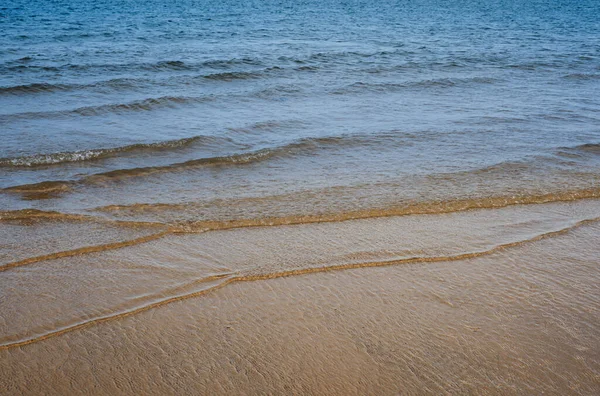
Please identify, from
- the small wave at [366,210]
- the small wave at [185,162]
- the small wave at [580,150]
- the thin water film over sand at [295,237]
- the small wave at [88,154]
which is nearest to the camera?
the thin water film over sand at [295,237]

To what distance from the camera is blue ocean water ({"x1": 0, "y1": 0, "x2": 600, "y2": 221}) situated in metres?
6.30

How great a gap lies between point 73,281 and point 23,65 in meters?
11.9

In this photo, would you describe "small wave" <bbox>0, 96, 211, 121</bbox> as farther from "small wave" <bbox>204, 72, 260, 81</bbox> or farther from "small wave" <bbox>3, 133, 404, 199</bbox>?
"small wave" <bbox>3, 133, 404, 199</bbox>

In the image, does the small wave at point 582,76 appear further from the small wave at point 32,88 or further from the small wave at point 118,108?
the small wave at point 32,88

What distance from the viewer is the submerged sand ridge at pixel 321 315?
3.18 metres

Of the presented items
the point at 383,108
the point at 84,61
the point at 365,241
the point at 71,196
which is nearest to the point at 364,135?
the point at 383,108

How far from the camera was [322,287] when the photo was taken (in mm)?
4168

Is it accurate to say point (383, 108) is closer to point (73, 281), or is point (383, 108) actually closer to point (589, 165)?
point (589, 165)

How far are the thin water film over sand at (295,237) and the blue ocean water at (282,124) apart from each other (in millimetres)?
54

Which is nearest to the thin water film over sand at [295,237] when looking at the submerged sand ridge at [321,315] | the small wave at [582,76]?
the submerged sand ridge at [321,315]

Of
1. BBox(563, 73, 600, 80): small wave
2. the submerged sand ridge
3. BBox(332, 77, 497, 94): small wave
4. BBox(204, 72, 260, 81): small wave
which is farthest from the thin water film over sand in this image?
BBox(563, 73, 600, 80): small wave

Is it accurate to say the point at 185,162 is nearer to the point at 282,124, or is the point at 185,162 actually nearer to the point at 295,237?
the point at 282,124

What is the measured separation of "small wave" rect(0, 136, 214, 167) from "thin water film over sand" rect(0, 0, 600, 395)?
4 cm

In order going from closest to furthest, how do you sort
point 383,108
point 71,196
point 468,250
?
point 468,250 → point 71,196 → point 383,108
